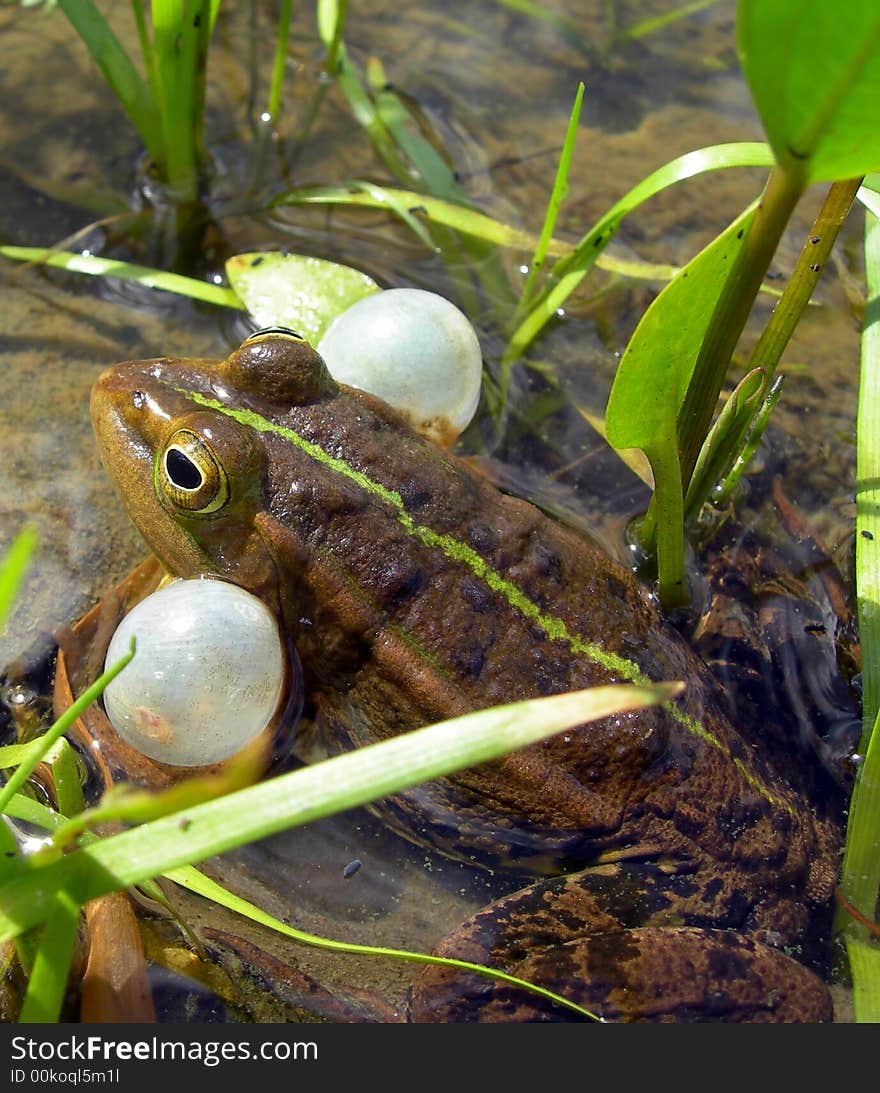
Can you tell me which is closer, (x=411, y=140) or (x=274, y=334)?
(x=274, y=334)

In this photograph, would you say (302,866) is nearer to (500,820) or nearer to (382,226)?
(500,820)

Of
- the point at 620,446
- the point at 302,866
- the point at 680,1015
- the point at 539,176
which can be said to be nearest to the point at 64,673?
the point at 302,866

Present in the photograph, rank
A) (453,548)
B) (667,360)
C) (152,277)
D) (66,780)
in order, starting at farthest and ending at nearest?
1. (152,277)
2. (453,548)
3. (66,780)
4. (667,360)

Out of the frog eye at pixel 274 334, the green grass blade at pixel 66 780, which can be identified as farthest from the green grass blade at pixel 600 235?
the green grass blade at pixel 66 780

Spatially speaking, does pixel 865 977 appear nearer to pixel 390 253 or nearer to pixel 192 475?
pixel 192 475

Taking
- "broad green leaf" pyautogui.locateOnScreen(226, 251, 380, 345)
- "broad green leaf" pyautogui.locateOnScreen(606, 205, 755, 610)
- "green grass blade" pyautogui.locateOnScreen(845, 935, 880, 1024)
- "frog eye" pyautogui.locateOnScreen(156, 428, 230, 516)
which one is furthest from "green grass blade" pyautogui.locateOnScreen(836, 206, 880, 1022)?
"frog eye" pyautogui.locateOnScreen(156, 428, 230, 516)

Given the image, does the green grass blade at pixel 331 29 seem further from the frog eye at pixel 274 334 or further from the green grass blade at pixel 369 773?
the green grass blade at pixel 369 773

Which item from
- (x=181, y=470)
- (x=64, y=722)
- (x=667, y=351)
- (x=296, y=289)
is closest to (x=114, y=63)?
(x=296, y=289)
